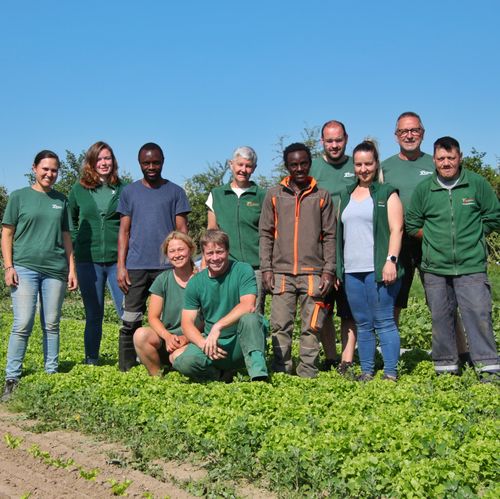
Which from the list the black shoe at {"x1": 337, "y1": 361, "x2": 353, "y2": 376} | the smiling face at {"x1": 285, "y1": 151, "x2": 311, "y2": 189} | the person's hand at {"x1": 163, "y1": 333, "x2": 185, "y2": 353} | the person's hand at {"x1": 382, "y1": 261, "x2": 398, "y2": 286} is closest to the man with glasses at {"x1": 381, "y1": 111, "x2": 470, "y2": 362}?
the person's hand at {"x1": 382, "y1": 261, "x2": 398, "y2": 286}

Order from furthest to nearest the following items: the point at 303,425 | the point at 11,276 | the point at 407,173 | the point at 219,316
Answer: the point at 407,173 < the point at 11,276 < the point at 219,316 < the point at 303,425

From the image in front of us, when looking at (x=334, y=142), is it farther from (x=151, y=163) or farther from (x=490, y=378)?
(x=490, y=378)

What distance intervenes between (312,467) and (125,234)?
12.2 feet

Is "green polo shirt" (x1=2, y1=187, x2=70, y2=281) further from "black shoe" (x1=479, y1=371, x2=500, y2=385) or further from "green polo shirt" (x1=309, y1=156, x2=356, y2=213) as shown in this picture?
"black shoe" (x1=479, y1=371, x2=500, y2=385)

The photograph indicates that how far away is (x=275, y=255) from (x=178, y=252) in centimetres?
92

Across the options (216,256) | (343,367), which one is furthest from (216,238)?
(343,367)

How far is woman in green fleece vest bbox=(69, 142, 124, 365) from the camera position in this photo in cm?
743

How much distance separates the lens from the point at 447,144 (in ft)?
21.5

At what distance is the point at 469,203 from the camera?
659 centimetres

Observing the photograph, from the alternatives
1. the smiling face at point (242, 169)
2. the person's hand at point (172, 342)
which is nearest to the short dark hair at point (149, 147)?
the smiling face at point (242, 169)

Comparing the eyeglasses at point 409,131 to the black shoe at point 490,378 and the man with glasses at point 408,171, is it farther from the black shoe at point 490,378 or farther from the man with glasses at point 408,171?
the black shoe at point 490,378

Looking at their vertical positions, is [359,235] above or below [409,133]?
below

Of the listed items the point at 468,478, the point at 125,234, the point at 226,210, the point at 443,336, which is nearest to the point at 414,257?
the point at 443,336

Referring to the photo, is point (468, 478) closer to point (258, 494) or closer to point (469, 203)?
point (258, 494)
